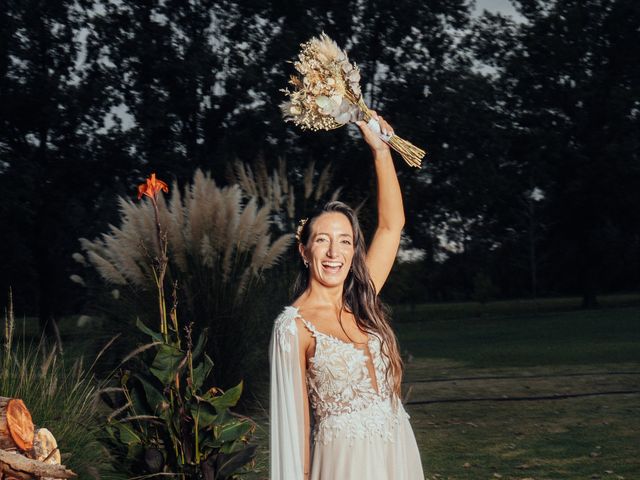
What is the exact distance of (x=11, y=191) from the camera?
854 inches

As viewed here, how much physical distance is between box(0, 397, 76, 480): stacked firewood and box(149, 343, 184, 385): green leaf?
97 centimetres

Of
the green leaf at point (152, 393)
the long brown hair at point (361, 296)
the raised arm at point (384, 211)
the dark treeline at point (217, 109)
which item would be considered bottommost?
the green leaf at point (152, 393)

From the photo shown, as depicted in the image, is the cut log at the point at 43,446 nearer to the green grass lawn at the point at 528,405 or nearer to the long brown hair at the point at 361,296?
the green grass lawn at the point at 528,405

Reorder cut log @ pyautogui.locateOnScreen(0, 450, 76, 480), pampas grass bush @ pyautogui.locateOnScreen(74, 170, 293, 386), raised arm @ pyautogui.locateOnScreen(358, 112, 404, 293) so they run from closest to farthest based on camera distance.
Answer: raised arm @ pyautogui.locateOnScreen(358, 112, 404, 293)
cut log @ pyautogui.locateOnScreen(0, 450, 76, 480)
pampas grass bush @ pyautogui.locateOnScreen(74, 170, 293, 386)

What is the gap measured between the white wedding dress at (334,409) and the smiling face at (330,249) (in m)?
0.16

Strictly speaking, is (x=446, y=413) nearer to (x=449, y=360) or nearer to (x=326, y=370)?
(x=449, y=360)

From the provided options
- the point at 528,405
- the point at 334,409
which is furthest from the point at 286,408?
the point at 528,405

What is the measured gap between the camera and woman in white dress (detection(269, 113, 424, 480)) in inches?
116

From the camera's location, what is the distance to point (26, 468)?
4.60m

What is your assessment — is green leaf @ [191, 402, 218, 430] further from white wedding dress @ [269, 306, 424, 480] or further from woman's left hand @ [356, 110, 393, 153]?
woman's left hand @ [356, 110, 393, 153]

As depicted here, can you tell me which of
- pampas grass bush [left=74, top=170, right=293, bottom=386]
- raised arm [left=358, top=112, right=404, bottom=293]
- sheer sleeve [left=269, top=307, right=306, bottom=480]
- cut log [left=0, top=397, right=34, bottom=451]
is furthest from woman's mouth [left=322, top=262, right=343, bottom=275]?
pampas grass bush [left=74, top=170, right=293, bottom=386]

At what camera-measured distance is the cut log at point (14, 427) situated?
474cm

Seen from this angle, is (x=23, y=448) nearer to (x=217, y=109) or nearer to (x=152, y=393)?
(x=152, y=393)

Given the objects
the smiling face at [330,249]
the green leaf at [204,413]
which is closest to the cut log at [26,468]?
the green leaf at [204,413]
